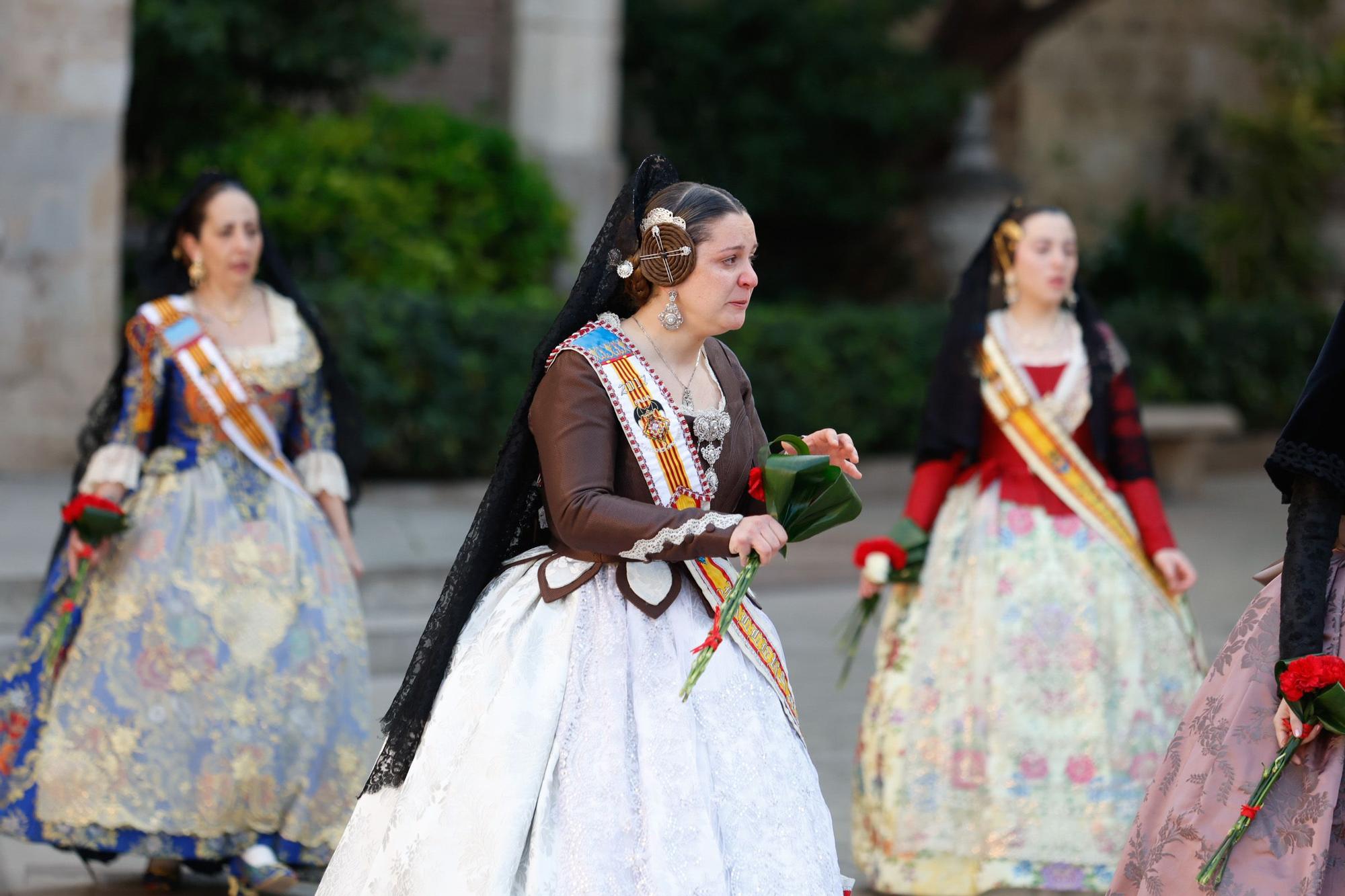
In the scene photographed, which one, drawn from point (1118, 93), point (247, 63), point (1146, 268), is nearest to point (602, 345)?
point (247, 63)

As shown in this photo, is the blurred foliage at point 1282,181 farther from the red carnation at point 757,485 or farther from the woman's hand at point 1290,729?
the red carnation at point 757,485

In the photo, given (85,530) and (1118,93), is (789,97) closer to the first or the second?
(1118,93)

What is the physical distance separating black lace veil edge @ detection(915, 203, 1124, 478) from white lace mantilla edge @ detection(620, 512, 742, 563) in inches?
92.5

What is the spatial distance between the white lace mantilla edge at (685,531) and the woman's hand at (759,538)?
0.08 m

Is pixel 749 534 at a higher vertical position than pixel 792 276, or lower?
higher

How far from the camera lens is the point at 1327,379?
327 cm

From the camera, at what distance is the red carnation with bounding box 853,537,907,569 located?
17.3 feet

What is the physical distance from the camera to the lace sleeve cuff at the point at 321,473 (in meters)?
5.32

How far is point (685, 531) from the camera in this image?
3.15m

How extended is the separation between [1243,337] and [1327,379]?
12542mm

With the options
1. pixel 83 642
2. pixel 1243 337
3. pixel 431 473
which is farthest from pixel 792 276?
pixel 83 642

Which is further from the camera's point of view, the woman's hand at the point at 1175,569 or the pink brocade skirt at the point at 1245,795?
the woman's hand at the point at 1175,569

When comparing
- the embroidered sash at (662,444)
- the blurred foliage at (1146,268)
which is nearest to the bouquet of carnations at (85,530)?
the embroidered sash at (662,444)

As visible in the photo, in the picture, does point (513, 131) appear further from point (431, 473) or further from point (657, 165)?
point (657, 165)
